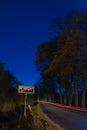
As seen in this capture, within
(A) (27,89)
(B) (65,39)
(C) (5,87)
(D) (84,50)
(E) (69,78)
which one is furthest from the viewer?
(E) (69,78)

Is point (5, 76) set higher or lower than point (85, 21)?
lower

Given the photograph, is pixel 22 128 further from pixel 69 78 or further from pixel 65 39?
pixel 69 78

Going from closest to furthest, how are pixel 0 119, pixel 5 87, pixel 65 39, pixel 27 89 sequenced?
pixel 0 119, pixel 27 89, pixel 5 87, pixel 65 39

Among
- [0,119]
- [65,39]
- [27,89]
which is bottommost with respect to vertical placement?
[0,119]

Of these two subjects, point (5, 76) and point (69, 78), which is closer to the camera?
point (5, 76)

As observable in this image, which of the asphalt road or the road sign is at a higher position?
the road sign

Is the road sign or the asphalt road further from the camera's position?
the road sign

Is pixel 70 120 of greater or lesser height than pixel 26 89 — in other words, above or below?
below

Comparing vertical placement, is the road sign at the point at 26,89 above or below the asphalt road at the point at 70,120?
above

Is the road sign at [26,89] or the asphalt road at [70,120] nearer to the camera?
the asphalt road at [70,120]

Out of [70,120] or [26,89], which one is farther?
[70,120]

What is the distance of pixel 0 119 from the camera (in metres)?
18.2

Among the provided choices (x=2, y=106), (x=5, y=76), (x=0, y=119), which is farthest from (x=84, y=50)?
(x=0, y=119)

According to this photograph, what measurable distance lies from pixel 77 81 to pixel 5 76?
66.9 ft
